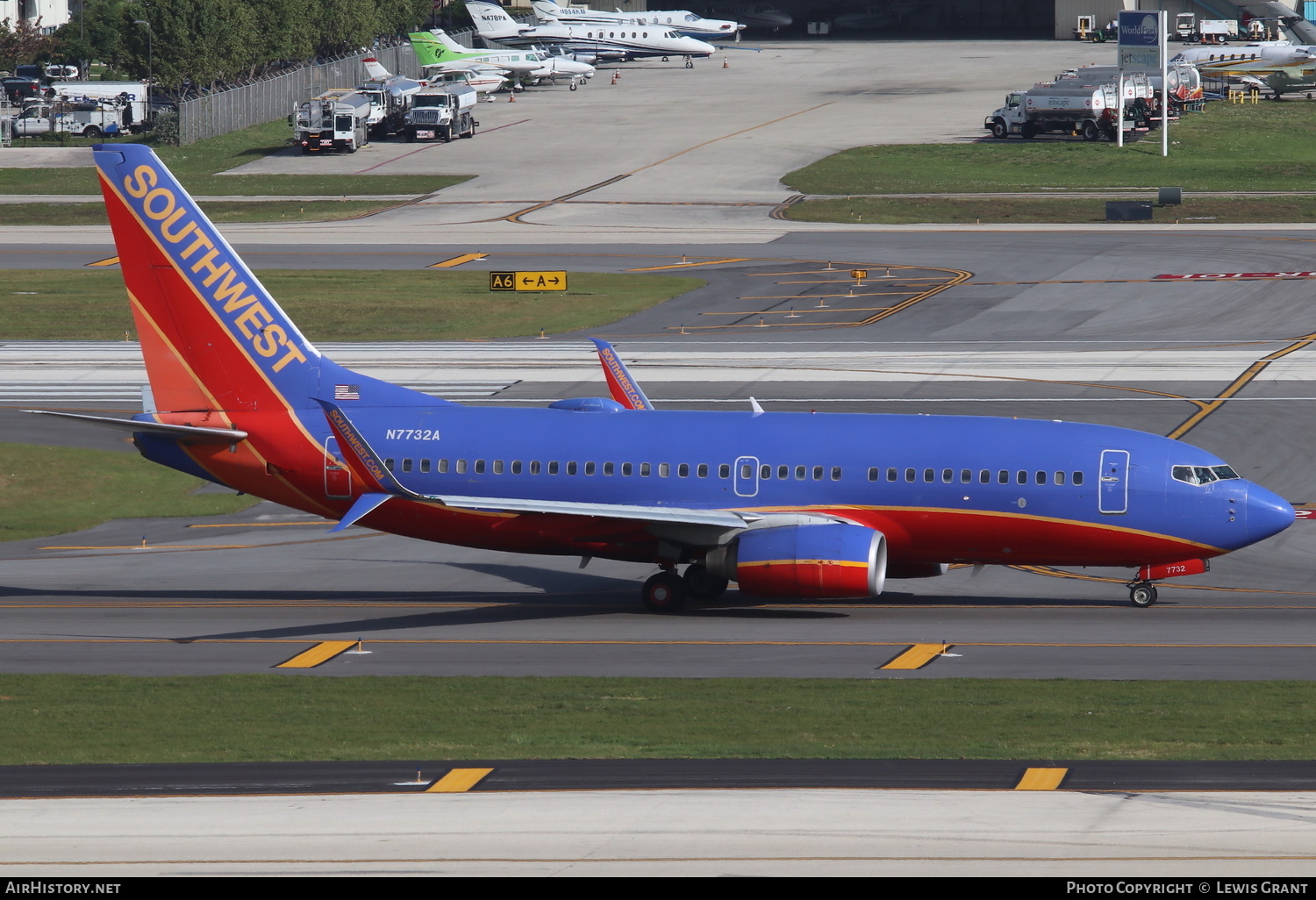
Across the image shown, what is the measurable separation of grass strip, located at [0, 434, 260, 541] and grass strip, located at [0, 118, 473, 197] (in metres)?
66.3

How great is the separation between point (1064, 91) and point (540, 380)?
7539 centimetres

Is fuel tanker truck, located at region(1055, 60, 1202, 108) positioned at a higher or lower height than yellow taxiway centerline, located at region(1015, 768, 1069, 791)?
higher

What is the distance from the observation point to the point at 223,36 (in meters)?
144

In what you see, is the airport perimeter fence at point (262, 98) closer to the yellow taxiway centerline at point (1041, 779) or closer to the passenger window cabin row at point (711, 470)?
the passenger window cabin row at point (711, 470)

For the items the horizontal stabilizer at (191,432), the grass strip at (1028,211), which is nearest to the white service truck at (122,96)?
the grass strip at (1028,211)

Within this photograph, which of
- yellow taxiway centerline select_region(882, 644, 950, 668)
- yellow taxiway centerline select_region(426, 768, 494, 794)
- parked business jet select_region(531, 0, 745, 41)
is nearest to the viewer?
yellow taxiway centerline select_region(426, 768, 494, 794)

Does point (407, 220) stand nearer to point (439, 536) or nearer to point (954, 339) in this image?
point (954, 339)

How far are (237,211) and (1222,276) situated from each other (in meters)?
65.1

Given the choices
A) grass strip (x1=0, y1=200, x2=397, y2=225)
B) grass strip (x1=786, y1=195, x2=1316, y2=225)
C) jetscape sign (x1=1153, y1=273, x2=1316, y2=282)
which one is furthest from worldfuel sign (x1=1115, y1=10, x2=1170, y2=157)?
grass strip (x1=0, y1=200, x2=397, y2=225)

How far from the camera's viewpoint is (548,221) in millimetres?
107062

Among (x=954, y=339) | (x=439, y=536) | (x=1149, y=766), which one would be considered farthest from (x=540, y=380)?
(x=1149, y=766)

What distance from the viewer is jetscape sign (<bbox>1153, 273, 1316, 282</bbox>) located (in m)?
83.5

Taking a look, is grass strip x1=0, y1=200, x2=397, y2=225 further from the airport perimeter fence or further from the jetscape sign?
the jetscape sign

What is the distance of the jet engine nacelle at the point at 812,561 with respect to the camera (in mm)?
35406
